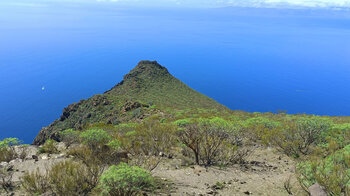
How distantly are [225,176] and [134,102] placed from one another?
88.9 ft

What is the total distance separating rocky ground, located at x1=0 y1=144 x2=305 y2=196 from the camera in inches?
274

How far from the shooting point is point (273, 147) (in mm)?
12016

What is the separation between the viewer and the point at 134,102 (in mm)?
33844

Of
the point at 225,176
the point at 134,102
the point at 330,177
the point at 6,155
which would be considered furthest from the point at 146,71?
the point at 330,177

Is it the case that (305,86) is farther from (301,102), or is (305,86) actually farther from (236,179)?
(236,179)

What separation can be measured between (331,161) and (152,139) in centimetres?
740

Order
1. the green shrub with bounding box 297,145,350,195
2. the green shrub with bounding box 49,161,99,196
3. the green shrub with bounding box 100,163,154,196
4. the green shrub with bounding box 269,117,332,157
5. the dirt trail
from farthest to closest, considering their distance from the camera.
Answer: the green shrub with bounding box 269,117,332,157 → the dirt trail → the green shrub with bounding box 49,161,99,196 → the green shrub with bounding box 297,145,350,195 → the green shrub with bounding box 100,163,154,196

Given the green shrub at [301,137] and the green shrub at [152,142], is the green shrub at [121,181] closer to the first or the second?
the green shrub at [152,142]

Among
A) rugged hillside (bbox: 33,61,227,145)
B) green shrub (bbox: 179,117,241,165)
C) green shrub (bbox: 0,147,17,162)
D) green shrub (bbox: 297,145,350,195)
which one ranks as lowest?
rugged hillside (bbox: 33,61,227,145)

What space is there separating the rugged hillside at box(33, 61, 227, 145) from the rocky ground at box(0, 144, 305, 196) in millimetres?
10612

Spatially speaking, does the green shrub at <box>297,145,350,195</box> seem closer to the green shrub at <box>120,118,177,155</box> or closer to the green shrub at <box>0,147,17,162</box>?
the green shrub at <box>120,118,177,155</box>

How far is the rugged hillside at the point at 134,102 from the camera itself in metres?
32.7

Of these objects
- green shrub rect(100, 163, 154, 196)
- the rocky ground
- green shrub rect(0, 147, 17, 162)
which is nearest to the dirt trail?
the rocky ground

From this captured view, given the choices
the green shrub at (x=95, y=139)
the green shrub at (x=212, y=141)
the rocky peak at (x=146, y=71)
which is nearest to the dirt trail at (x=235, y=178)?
the green shrub at (x=212, y=141)
